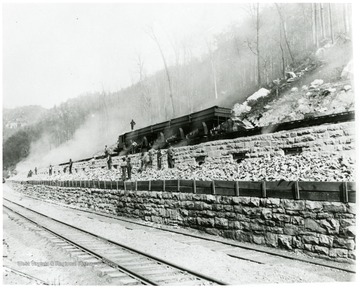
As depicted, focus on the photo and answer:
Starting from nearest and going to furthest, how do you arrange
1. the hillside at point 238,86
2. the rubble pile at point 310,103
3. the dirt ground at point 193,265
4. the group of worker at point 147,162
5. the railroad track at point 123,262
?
the dirt ground at point 193,265, the railroad track at point 123,262, the rubble pile at point 310,103, the group of worker at point 147,162, the hillside at point 238,86

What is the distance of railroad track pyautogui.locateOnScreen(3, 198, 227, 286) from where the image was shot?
6.08 m

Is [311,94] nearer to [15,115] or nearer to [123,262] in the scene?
[123,262]

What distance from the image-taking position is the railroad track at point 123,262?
6078mm

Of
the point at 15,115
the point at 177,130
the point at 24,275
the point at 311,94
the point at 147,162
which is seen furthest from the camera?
the point at 177,130

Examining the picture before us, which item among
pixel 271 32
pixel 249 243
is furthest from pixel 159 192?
pixel 271 32

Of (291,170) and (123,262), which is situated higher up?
(291,170)

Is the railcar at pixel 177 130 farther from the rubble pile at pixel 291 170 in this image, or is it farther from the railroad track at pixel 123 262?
the railroad track at pixel 123 262

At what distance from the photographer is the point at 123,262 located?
7.45 metres

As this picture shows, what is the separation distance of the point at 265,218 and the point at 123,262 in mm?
3525

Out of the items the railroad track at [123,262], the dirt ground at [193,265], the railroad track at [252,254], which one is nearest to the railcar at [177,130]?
the dirt ground at [193,265]

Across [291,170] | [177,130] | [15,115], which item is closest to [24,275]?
[291,170]

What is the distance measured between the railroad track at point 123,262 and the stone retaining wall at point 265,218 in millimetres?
2466

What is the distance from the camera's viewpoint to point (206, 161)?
49.2 feet

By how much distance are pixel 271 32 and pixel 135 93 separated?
4212cm
